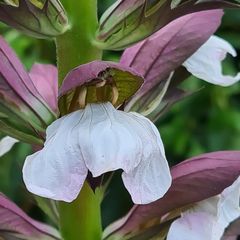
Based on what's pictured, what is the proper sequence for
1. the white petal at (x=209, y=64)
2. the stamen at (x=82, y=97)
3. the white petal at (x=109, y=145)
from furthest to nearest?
the white petal at (x=209, y=64) < the stamen at (x=82, y=97) < the white petal at (x=109, y=145)

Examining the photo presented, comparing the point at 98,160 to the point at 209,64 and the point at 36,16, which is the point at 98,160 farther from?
the point at 209,64

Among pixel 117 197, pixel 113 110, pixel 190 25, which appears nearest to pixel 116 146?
pixel 113 110

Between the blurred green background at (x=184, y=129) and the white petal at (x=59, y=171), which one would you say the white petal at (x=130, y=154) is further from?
the blurred green background at (x=184, y=129)

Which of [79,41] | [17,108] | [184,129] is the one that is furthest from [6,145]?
[184,129]

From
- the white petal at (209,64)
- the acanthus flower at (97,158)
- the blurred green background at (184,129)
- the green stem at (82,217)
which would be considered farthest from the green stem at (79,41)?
the blurred green background at (184,129)

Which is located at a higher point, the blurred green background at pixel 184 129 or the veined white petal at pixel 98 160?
the veined white petal at pixel 98 160

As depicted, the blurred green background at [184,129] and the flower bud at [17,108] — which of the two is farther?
the blurred green background at [184,129]

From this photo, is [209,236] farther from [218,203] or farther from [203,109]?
[203,109]
